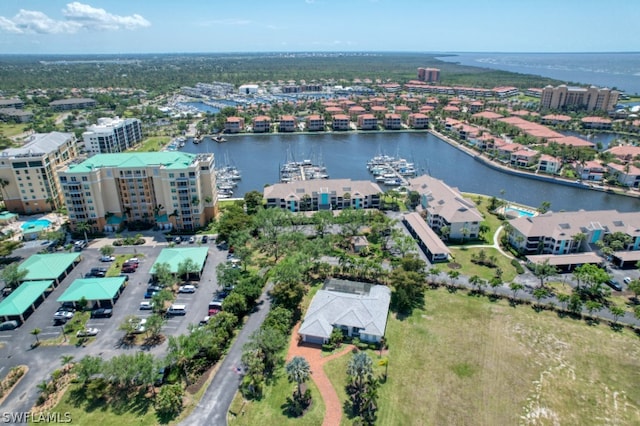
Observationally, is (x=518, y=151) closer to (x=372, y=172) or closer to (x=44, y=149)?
(x=372, y=172)

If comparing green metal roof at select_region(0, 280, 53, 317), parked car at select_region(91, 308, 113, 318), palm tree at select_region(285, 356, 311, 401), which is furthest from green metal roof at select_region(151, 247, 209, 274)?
palm tree at select_region(285, 356, 311, 401)

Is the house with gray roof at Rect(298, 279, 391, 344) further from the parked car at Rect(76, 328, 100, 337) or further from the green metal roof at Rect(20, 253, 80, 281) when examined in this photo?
the green metal roof at Rect(20, 253, 80, 281)

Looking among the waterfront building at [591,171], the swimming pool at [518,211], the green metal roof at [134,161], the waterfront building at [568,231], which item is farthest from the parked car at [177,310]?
the waterfront building at [591,171]

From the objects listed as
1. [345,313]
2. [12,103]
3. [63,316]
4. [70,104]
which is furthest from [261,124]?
[12,103]

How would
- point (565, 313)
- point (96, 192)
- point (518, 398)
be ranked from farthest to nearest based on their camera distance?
1. point (96, 192)
2. point (565, 313)
3. point (518, 398)

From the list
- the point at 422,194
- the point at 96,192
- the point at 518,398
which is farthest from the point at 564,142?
the point at 96,192

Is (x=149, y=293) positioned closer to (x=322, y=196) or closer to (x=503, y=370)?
(x=322, y=196)
